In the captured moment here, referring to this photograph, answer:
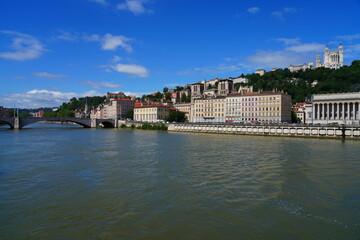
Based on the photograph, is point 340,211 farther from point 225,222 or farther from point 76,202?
point 76,202

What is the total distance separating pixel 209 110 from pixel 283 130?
3421cm

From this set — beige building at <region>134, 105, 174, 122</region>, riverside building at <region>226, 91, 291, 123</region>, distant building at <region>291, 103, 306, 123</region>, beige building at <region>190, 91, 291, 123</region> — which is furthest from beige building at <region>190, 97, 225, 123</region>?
distant building at <region>291, 103, 306, 123</region>

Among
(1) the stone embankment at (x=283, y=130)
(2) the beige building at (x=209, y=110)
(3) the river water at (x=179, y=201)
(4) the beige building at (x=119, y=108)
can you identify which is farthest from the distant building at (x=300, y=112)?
(3) the river water at (x=179, y=201)

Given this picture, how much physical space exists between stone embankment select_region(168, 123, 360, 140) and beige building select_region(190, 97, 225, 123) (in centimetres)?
1586

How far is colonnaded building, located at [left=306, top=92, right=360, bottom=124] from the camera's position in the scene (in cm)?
5903

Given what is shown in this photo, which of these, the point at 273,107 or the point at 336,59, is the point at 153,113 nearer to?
the point at 273,107

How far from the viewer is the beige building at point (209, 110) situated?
7825 centimetres

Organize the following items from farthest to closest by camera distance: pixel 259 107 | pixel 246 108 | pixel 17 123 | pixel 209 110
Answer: pixel 209 110, pixel 246 108, pixel 259 107, pixel 17 123

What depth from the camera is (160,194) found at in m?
11.4

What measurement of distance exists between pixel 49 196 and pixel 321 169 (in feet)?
48.7

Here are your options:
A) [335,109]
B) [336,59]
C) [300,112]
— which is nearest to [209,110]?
[300,112]

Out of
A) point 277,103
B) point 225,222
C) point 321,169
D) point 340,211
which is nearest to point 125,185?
point 225,222

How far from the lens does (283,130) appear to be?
4825cm

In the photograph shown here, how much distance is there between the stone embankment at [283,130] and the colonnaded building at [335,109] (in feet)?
59.1
